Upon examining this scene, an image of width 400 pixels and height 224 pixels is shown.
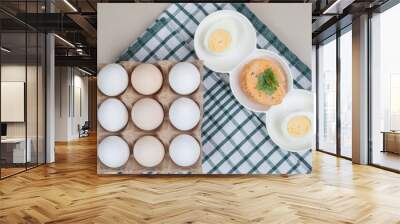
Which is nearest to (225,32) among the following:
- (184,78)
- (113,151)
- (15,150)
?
(184,78)

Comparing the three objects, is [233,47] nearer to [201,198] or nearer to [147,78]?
[147,78]

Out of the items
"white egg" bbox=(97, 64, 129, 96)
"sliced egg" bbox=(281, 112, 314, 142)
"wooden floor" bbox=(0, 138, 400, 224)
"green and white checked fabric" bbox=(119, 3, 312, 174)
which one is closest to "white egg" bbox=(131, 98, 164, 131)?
"white egg" bbox=(97, 64, 129, 96)

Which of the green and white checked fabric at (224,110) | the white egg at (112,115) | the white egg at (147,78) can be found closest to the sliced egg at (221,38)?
the green and white checked fabric at (224,110)

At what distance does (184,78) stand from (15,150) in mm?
3345

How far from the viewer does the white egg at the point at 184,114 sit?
5.62 m

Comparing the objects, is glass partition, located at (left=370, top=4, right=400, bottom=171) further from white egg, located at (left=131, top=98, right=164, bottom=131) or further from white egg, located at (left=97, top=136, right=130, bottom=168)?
white egg, located at (left=97, top=136, right=130, bottom=168)

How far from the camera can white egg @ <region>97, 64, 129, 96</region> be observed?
5.66 meters

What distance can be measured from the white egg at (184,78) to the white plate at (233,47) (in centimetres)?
27

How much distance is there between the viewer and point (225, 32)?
5.77m

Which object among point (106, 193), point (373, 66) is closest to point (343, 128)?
point (373, 66)

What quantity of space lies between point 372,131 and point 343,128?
1238 millimetres

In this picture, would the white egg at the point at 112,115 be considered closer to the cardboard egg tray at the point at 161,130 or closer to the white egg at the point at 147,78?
the cardboard egg tray at the point at 161,130

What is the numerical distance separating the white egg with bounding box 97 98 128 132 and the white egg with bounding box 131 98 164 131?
0.54ft

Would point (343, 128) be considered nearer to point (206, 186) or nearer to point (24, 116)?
point (206, 186)
